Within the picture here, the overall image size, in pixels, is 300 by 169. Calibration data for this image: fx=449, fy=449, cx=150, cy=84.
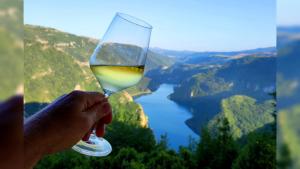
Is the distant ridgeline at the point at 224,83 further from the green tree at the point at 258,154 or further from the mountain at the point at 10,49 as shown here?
the mountain at the point at 10,49

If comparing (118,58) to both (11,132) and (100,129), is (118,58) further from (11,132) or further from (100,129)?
(11,132)

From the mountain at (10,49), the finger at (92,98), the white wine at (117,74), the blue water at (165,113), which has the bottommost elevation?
the blue water at (165,113)

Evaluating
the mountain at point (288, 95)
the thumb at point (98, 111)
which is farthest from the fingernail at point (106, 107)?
the mountain at point (288, 95)

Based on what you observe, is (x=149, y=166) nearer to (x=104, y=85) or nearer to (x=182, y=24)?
(x=104, y=85)

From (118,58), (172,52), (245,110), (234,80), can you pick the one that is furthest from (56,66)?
(118,58)

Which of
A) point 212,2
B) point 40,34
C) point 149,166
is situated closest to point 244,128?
point 149,166

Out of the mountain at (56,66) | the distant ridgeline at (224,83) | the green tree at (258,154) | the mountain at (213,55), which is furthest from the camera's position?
the mountain at (213,55)
